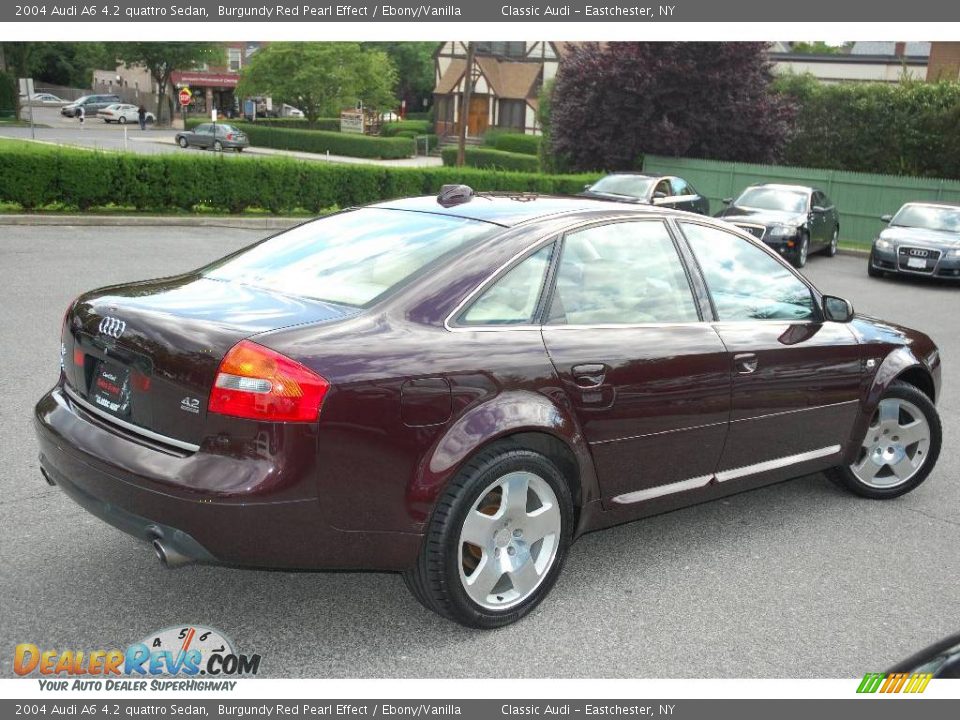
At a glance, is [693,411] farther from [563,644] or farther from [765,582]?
[563,644]

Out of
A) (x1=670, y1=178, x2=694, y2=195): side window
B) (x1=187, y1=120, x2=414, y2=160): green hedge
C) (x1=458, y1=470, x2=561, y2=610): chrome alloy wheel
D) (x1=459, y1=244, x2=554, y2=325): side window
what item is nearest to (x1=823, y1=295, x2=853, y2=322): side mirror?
(x1=459, y1=244, x2=554, y2=325): side window

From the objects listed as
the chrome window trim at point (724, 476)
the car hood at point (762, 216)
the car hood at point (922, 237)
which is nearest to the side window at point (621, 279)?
the chrome window trim at point (724, 476)

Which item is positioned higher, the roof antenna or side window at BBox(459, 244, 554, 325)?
the roof antenna

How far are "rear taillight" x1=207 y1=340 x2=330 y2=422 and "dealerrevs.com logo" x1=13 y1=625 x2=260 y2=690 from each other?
0.94 metres

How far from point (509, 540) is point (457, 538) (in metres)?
0.31

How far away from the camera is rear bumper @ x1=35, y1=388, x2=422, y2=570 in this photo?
3.21m

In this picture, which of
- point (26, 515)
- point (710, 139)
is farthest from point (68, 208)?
point (710, 139)

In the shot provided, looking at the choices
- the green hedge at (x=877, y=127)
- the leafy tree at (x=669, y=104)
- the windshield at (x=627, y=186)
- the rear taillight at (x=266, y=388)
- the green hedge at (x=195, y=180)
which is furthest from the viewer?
the leafy tree at (x=669, y=104)

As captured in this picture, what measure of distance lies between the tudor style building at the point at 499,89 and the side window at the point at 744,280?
62.7 metres

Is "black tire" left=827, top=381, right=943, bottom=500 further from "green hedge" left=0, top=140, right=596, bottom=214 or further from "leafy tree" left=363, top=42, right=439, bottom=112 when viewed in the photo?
"leafy tree" left=363, top=42, right=439, bottom=112

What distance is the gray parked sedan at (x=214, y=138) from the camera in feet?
162

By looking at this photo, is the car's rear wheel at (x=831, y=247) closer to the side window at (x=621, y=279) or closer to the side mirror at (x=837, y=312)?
the side mirror at (x=837, y=312)

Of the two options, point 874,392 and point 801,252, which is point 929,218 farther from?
point 874,392

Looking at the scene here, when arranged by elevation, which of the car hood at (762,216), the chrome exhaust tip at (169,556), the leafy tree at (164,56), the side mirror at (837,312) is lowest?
the chrome exhaust tip at (169,556)
